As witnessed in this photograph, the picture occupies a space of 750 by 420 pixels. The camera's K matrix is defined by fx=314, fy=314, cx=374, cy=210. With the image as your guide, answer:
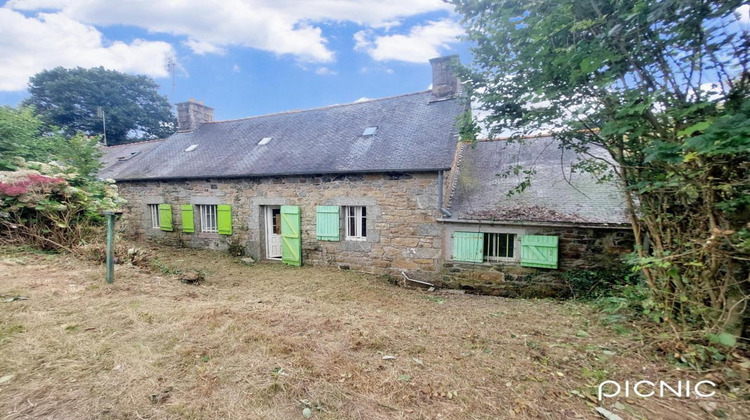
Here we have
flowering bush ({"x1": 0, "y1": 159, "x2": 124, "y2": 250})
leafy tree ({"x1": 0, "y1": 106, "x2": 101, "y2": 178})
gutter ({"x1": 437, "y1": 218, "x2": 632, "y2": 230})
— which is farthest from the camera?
leafy tree ({"x1": 0, "y1": 106, "x2": 101, "y2": 178})

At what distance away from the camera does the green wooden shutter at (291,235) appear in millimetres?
8766

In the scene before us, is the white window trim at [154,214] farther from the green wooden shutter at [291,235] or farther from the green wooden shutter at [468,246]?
the green wooden shutter at [468,246]

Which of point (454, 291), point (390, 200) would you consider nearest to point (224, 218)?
point (390, 200)

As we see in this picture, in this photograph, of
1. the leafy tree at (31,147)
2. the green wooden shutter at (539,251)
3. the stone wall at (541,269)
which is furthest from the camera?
the leafy tree at (31,147)

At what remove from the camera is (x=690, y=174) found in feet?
9.11

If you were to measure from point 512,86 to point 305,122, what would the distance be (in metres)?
8.36

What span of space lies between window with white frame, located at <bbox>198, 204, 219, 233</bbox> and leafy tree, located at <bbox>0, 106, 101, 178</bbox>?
3143mm

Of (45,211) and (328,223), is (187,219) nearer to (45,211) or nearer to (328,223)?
(45,211)

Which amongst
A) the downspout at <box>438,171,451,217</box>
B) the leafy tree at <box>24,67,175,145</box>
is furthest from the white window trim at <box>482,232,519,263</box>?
the leafy tree at <box>24,67,175,145</box>

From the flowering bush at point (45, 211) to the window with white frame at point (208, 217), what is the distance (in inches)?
152

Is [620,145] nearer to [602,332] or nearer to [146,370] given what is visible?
[602,332]

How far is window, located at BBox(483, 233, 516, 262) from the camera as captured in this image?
712 cm

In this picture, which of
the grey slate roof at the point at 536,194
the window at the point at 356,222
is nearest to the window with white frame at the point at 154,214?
the window at the point at 356,222

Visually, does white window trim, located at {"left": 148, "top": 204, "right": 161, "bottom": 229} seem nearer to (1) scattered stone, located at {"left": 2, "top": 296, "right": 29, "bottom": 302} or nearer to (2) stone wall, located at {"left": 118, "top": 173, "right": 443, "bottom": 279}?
(2) stone wall, located at {"left": 118, "top": 173, "right": 443, "bottom": 279}
